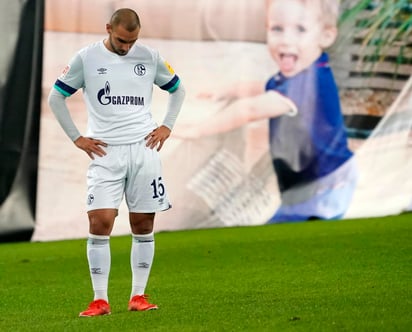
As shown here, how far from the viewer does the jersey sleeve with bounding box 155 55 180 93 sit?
26.2 ft

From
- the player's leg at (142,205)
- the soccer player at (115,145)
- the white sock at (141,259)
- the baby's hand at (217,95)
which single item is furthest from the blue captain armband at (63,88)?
the baby's hand at (217,95)

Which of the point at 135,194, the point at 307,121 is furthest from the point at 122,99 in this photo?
the point at 307,121

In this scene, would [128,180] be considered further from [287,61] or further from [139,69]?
[287,61]

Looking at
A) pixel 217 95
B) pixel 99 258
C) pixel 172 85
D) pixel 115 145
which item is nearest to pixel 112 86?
pixel 115 145

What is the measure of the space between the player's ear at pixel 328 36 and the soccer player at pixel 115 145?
25.6ft

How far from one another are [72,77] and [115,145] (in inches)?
18.2

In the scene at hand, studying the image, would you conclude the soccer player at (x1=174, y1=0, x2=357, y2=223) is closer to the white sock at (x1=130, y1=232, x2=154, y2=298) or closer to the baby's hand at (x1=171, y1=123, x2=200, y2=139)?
the baby's hand at (x1=171, y1=123, x2=200, y2=139)

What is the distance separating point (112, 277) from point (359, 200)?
5863 mm

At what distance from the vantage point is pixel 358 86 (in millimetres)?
15789

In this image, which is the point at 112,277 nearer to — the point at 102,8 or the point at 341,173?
the point at 102,8

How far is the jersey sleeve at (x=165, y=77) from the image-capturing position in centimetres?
799

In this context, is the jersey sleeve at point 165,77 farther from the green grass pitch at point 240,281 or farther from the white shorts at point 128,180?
the green grass pitch at point 240,281

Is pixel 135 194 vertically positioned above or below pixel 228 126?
above

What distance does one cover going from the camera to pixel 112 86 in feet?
25.4
